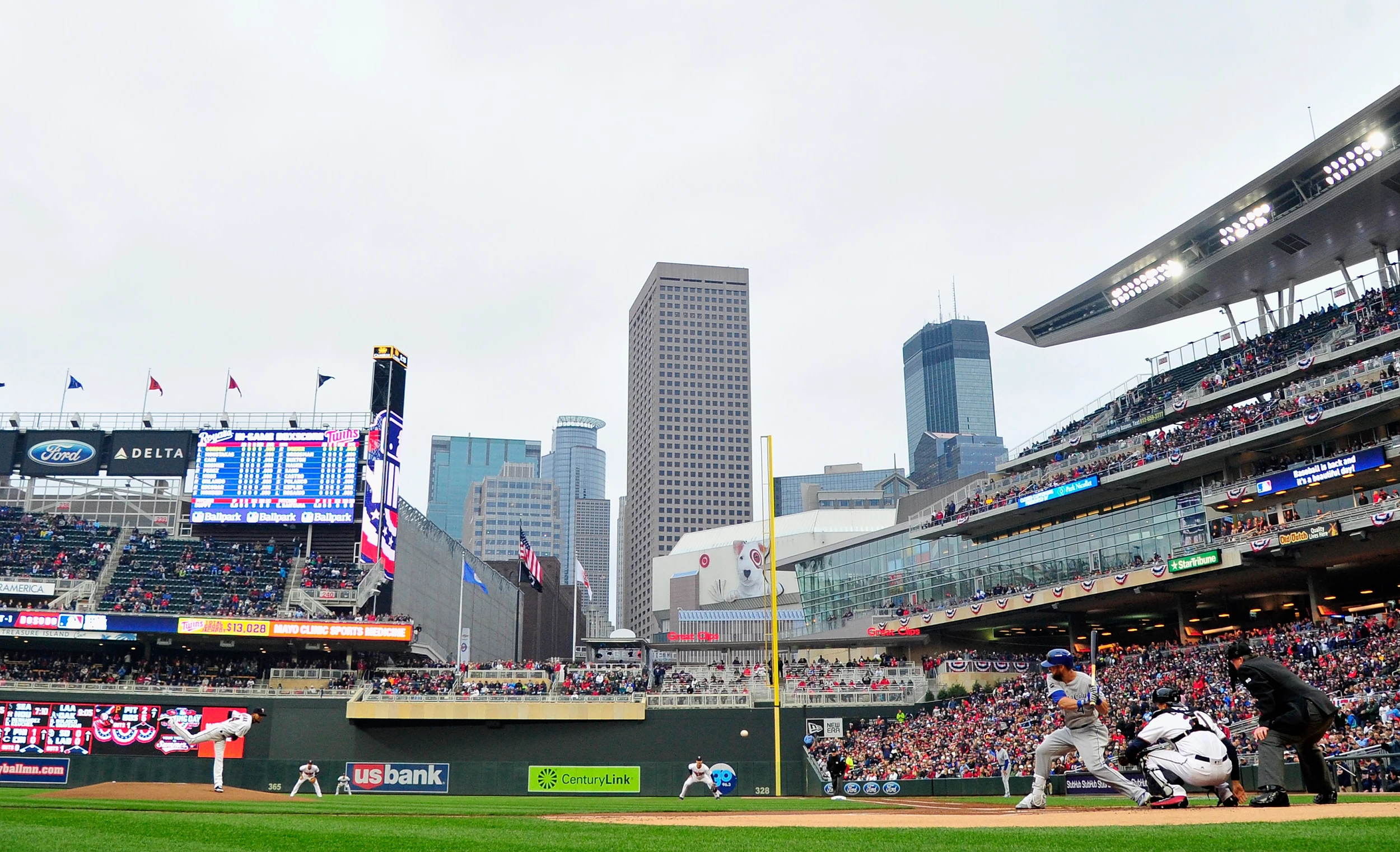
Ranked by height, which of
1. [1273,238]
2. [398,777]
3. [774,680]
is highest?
[1273,238]

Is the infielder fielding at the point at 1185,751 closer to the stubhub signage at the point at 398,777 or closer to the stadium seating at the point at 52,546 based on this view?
the stubhub signage at the point at 398,777

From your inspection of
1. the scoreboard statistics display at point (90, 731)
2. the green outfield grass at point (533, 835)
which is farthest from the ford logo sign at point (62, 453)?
the green outfield grass at point (533, 835)

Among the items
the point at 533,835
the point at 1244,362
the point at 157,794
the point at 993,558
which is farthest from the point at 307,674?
the point at 1244,362

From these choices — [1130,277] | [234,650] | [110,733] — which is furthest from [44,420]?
[1130,277]

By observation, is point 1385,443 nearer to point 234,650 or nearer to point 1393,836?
point 1393,836

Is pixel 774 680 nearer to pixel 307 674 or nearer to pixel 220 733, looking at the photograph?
pixel 220 733

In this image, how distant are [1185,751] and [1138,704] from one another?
99.5 feet

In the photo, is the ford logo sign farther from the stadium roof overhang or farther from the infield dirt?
the stadium roof overhang

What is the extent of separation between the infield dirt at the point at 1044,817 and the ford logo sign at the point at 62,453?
172 ft

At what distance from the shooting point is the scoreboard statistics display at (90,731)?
45.2 meters

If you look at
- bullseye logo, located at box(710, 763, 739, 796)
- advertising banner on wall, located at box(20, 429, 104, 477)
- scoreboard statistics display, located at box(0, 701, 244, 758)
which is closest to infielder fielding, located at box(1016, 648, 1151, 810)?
bullseye logo, located at box(710, 763, 739, 796)

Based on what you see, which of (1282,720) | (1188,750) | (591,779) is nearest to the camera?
(1282,720)

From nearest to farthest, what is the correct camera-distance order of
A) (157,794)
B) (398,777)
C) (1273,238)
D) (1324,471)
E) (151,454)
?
1. (157,794)
2. (1324,471)
3. (398,777)
4. (1273,238)
5. (151,454)

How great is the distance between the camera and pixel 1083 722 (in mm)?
12312
